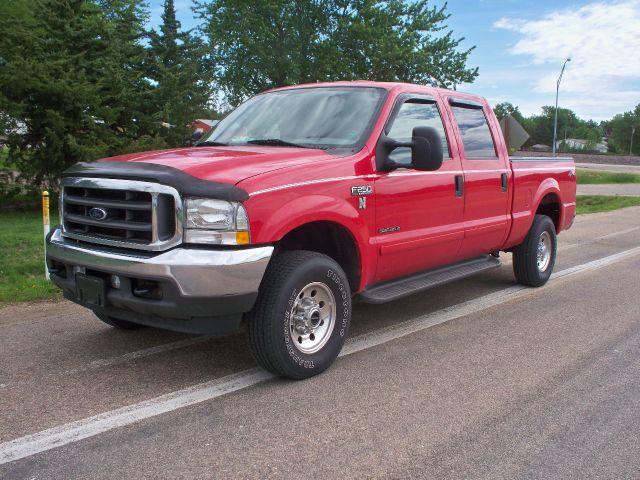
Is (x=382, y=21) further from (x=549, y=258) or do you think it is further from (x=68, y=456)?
(x=68, y=456)

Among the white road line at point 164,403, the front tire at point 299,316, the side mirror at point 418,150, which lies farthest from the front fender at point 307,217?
the white road line at point 164,403

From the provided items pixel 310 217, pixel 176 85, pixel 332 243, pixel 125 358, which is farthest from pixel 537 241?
pixel 176 85

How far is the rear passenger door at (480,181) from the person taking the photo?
219 inches

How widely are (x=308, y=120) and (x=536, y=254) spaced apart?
11.3ft

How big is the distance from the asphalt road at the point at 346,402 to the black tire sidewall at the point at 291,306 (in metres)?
0.14

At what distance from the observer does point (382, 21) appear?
1200 inches

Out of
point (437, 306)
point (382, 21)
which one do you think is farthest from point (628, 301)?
point (382, 21)

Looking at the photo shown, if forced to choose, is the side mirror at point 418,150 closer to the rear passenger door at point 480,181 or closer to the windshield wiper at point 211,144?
the rear passenger door at point 480,181

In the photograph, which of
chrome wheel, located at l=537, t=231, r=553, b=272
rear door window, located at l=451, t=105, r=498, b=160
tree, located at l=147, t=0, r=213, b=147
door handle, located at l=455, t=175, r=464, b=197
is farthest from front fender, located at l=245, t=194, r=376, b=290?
tree, located at l=147, t=0, r=213, b=147

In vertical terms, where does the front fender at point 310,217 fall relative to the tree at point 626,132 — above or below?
below

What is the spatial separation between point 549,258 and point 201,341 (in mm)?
4460

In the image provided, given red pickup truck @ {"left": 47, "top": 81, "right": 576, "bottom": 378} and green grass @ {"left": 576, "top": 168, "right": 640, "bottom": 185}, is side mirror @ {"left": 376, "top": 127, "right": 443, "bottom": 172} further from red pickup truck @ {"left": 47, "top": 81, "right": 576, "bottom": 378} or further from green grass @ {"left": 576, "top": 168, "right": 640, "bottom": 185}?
green grass @ {"left": 576, "top": 168, "right": 640, "bottom": 185}

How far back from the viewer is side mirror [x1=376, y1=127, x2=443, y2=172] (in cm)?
444

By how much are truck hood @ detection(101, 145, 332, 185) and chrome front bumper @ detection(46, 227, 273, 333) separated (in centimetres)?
47
